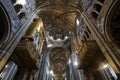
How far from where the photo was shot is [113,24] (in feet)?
25.9

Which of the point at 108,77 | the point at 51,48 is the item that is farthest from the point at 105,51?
the point at 51,48

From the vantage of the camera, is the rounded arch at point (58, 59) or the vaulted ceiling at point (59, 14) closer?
the vaulted ceiling at point (59, 14)

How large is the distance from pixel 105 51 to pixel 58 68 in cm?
1898

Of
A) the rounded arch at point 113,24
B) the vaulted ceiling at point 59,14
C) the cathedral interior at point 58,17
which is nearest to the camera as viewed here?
the cathedral interior at point 58,17

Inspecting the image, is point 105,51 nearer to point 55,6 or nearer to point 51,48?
point 55,6

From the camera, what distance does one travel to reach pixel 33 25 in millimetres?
10078

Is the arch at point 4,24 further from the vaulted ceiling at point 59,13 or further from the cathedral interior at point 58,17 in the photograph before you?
the vaulted ceiling at point 59,13

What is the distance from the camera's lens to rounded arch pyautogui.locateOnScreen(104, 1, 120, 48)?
7.10 metres

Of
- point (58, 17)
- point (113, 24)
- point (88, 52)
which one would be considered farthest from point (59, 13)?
point (113, 24)

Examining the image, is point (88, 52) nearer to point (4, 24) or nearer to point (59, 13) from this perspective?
point (4, 24)

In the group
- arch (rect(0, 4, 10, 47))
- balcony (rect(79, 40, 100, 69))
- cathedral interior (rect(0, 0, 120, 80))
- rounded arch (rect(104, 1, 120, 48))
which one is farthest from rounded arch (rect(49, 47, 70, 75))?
arch (rect(0, 4, 10, 47))

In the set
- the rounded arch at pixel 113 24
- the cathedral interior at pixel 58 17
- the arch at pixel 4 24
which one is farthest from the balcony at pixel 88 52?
the arch at pixel 4 24

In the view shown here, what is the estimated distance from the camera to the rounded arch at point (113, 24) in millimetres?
7103

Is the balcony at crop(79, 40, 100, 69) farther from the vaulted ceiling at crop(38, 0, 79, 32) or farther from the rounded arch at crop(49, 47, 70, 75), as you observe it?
the rounded arch at crop(49, 47, 70, 75)
